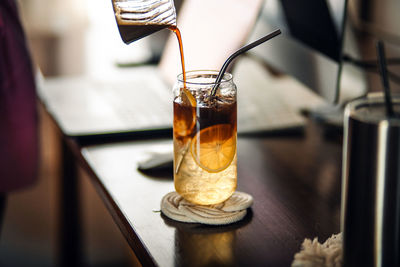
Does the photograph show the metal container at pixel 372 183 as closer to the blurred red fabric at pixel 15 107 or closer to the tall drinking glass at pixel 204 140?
the tall drinking glass at pixel 204 140

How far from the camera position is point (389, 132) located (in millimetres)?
500

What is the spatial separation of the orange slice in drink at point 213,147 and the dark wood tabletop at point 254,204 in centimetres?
8

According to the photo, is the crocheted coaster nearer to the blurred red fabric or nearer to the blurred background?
the blurred red fabric

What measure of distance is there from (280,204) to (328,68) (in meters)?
0.29

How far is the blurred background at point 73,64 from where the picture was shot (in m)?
2.10

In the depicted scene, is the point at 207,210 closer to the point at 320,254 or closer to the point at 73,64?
the point at 320,254

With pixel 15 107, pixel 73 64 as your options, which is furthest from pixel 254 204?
pixel 73 64

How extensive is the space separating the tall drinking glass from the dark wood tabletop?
0.05 m

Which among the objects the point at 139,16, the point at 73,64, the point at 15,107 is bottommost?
the point at 73,64

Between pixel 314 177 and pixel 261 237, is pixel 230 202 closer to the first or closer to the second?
pixel 261 237

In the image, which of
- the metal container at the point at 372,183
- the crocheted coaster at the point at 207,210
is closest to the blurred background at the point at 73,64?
the crocheted coaster at the point at 207,210

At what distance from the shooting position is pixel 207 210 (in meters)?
0.72

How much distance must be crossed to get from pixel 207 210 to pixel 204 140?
10 cm

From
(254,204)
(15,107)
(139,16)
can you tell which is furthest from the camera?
(15,107)
